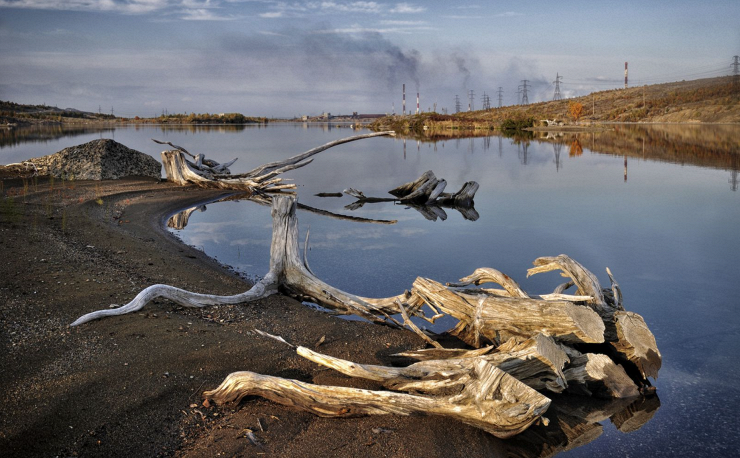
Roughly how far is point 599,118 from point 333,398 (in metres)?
75.2

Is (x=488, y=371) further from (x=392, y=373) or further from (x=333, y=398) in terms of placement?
A: (x=333, y=398)

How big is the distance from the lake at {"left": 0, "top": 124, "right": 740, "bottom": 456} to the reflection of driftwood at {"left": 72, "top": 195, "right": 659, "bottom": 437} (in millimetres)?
396

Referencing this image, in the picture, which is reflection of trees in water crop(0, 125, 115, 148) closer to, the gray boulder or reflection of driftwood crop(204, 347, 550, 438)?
the gray boulder

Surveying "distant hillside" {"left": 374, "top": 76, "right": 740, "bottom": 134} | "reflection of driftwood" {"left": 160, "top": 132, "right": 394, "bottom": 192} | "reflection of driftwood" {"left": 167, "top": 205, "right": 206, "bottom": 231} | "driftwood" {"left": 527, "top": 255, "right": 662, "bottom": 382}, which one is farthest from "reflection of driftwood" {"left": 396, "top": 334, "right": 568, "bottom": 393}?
"distant hillside" {"left": 374, "top": 76, "right": 740, "bottom": 134}

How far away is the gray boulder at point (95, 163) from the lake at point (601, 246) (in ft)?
14.2

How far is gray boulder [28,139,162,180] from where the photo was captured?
14984mm

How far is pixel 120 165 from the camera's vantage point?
626 inches

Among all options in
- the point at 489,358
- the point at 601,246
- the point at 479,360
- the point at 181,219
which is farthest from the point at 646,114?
the point at 479,360

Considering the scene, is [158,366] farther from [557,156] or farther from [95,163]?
[557,156]

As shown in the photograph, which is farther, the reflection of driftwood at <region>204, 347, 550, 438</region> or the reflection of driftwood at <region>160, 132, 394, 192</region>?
the reflection of driftwood at <region>160, 132, 394, 192</region>

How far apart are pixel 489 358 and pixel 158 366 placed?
241 centimetres

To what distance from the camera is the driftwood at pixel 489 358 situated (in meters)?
3.47

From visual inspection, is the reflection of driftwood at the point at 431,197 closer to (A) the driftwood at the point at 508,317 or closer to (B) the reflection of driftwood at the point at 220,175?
(B) the reflection of driftwood at the point at 220,175

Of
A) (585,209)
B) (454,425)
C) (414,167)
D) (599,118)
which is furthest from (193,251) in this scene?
(599,118)
